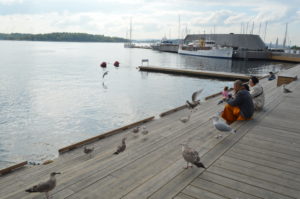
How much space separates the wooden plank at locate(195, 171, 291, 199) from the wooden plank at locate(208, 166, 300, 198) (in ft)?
0.27

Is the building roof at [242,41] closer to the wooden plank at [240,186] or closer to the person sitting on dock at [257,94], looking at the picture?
the person sitting on dock at [257,94]

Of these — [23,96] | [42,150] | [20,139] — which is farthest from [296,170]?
[23,96]

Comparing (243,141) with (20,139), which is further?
(20,139)

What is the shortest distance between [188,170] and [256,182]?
41.4 inches

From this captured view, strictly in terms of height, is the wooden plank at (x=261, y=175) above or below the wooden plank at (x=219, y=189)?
above

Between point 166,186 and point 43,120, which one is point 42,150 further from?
point 166,186

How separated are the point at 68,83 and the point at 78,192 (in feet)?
73.8

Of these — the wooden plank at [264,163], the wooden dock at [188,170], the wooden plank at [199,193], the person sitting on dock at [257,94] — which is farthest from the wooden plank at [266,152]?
the person sitting on dock at [257,94]

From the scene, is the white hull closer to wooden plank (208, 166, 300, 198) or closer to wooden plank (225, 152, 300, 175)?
wooden plank (225, 152, 300, 175)

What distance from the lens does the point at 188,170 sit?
173 inches

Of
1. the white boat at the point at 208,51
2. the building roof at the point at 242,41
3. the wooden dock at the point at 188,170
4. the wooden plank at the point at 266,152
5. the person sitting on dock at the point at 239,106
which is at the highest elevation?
the building roof at the point at 242,41

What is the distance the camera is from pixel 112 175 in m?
4.55

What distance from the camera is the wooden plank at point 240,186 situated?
12.1ft

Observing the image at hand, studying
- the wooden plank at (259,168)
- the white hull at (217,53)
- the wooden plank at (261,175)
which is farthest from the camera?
the white hull at (217,53)
